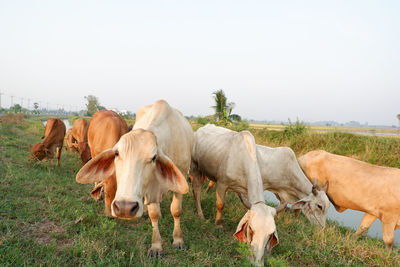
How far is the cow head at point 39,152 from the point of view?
21.7 feet

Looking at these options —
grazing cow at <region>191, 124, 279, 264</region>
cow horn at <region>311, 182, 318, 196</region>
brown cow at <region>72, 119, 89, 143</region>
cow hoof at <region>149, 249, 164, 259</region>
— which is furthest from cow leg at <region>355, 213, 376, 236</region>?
brown cow at <region>72, 119, 89, 143</region>

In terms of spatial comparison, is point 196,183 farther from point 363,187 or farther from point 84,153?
point 363,187

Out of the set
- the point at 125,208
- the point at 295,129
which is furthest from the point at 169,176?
the point at 295,129

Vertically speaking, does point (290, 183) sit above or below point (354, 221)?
above

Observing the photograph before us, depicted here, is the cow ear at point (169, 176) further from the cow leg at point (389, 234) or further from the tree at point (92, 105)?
the tree at point (92, 105)

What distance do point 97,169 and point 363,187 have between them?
5115 millimetres

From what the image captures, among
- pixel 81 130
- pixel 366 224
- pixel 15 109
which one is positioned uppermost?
pixel 15 109

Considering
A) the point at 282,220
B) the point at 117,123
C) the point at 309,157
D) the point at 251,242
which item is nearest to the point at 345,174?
the point at 309,157

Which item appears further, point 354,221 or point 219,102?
point 219,102

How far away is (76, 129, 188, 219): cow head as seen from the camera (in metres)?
2.22

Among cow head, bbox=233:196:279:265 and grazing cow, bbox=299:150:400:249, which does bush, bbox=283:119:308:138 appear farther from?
cow head, bbox=233:196:279:265

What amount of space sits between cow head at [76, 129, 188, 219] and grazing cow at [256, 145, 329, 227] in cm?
279

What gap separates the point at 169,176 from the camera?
284 centimetres

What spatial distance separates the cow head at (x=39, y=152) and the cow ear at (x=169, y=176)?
17.9 ft
